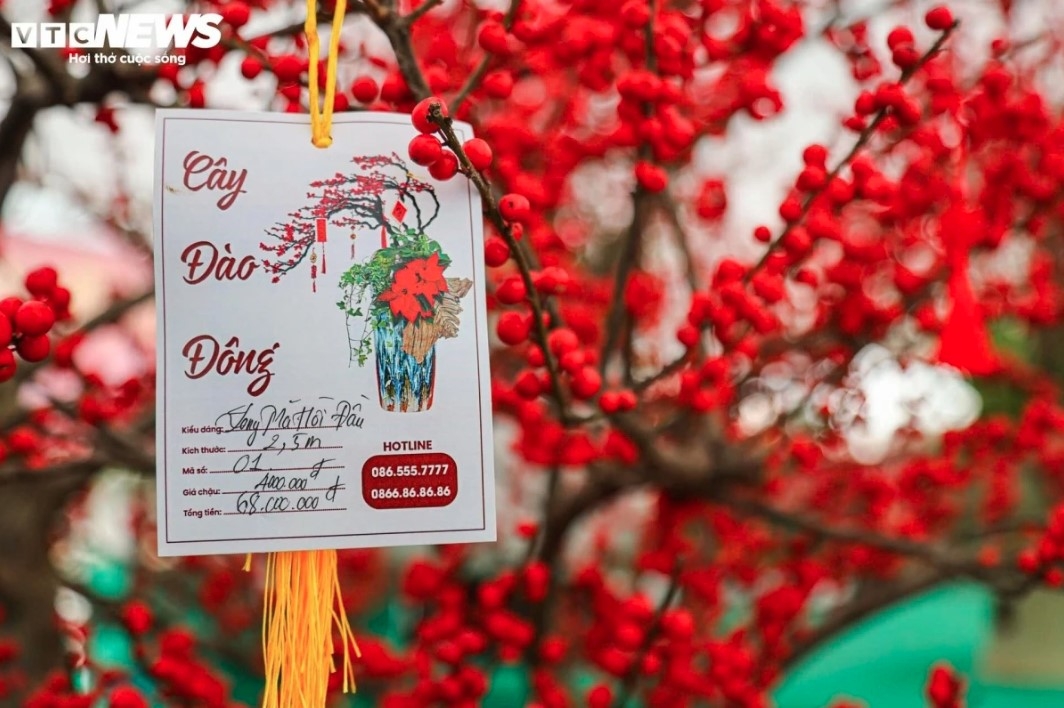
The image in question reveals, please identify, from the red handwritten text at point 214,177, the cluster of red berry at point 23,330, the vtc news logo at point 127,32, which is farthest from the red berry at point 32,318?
the vtc news logo at point 127,32

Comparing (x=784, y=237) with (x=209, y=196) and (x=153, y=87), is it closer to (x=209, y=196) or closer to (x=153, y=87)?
(x=209, y=196)

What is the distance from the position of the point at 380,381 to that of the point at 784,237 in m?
0.40

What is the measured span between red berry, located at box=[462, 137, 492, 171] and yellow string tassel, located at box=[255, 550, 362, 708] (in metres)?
0.27

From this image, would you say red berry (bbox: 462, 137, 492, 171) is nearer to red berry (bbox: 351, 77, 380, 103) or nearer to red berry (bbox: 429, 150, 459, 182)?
red berry (bbox: 429, 150, 459, 182)

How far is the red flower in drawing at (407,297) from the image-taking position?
61cm

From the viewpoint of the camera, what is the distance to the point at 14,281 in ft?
5.69

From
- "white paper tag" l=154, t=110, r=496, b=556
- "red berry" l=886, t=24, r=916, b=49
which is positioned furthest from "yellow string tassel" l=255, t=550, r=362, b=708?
"red berry" l=886, t=24, r=916, b=49

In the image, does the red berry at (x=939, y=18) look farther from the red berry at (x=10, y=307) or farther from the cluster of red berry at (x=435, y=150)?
the red berry at (x=10, y=307)

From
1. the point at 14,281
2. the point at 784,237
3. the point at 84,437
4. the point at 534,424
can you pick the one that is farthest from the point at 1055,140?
the point at 14,281

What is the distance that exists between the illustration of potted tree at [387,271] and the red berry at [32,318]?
15cm

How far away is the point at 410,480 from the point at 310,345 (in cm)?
11

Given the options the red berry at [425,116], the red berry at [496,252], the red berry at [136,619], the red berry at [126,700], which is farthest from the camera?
the red berry at [136,619]

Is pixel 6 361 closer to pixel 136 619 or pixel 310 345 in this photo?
pixel 310 345

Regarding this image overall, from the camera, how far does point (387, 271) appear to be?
2.02 feet
